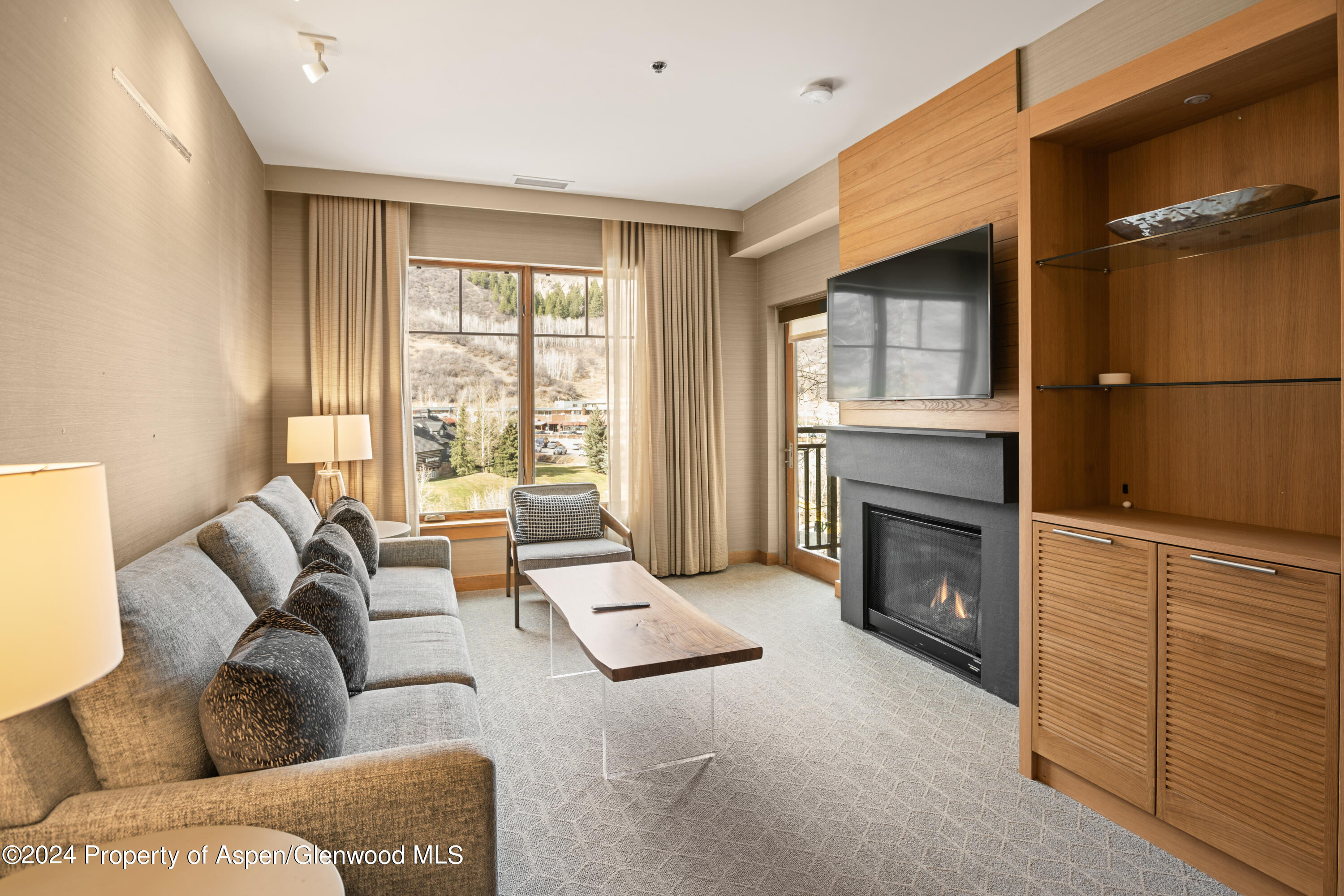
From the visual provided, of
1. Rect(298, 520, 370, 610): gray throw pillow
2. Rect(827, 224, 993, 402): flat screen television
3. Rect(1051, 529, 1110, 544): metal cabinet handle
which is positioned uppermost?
Rect(827, 224, 993, 402): flat screen television

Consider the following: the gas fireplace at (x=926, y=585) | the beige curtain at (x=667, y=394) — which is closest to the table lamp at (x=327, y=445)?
the beige curtain at (x=667, y=394)

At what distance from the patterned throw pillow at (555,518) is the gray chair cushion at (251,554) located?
2.04m

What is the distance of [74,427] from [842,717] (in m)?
2.79

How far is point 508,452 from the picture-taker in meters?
5.27

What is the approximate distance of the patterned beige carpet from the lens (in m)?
1.95

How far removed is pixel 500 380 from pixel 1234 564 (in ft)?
14.5

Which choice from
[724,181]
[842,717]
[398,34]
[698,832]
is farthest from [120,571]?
[724,181]

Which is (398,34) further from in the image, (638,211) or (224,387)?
(638,211)

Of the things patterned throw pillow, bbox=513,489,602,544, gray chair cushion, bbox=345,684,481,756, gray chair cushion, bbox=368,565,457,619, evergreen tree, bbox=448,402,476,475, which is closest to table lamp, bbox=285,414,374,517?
gray chair cushion, bbox=368,565,457,619

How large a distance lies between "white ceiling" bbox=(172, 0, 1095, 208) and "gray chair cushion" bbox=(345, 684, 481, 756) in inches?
96.4

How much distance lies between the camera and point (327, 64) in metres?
3.08

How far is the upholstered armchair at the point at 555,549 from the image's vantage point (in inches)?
166

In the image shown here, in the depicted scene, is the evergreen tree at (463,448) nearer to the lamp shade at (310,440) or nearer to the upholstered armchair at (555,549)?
the upholstered armchair at (555,549)

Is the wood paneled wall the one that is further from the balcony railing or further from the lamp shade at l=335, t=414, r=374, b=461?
the lamp shade at l=335, t=414, r=374, b=461
